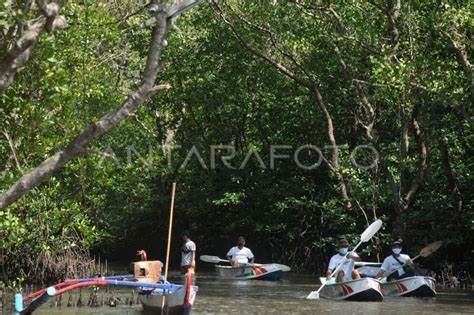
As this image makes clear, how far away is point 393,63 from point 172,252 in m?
15.9

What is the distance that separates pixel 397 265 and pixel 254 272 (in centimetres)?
634

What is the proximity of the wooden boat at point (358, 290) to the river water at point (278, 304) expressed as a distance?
0.26 m

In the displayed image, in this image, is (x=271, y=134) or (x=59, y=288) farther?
(x=271, y=134)

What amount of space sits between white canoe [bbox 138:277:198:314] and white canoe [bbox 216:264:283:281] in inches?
397

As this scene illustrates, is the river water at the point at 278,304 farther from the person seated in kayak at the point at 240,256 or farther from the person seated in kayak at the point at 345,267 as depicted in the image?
the person seated in kayak at the point at 240,256

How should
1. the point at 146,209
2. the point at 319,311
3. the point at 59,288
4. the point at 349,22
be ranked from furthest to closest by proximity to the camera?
the point at 146,209 < the point at 349,22 < the point at 319,311 < the point at 59,288

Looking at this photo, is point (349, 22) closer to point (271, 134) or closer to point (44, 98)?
point (271, 134)

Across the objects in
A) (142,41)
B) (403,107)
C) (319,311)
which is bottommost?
(319,311)

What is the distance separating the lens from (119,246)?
39.0 metres

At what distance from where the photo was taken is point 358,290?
803 inches

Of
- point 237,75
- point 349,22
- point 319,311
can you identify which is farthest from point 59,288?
point 237,75

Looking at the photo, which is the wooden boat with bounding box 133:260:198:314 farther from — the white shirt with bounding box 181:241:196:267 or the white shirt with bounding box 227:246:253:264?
the white shirt with bounding box 227:246:253:264

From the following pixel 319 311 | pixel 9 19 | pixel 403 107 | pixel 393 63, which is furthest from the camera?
pixel 403 107

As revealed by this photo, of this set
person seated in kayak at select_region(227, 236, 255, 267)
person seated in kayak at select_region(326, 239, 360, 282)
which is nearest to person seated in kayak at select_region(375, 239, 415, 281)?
person seated in kayak at select_region(326, 239, 360, 282)
